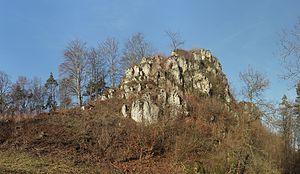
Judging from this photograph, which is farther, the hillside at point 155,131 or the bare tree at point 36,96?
the bare tree at point 36,96

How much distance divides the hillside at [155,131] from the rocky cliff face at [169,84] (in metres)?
0.09

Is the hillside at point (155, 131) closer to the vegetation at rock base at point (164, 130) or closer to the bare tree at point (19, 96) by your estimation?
the vegetation at rock base at point (164, 130)

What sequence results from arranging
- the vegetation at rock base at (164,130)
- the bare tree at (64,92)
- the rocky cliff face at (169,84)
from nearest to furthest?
the vegetation at rock base at (164,130)
the rocky cliff face at (169,84)
the bare tree at (64,92)

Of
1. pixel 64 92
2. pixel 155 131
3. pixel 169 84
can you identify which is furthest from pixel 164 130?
pixel 64 92

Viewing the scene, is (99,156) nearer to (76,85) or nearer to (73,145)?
(73,145)

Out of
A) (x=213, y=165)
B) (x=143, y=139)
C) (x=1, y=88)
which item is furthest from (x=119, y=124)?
(x=1, y=88)

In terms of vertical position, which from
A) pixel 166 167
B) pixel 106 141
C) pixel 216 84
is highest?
pixel 216 84

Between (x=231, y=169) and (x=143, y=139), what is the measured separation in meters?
9.04

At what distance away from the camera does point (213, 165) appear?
1509 cm

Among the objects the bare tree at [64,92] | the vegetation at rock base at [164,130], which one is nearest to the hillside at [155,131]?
the vegetation at rock base at [164,130]

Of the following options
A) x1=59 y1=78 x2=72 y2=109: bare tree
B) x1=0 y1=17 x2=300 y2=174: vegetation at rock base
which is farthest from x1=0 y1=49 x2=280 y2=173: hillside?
→ x1=59 y1=78 x2=72 y2=109: bare tree

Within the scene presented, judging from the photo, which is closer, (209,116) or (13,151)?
(13,151)

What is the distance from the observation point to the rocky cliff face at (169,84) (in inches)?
1169

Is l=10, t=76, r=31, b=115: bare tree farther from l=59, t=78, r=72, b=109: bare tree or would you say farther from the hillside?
the hillside
